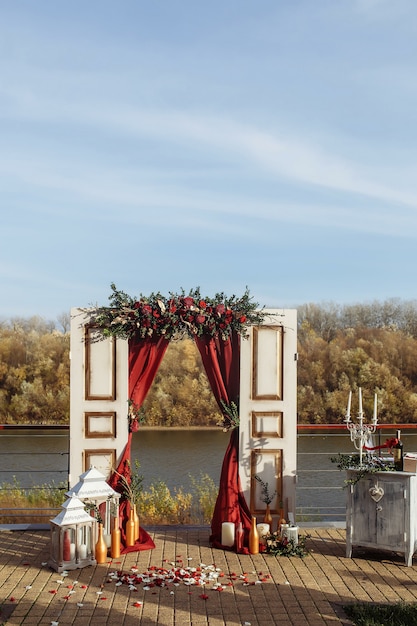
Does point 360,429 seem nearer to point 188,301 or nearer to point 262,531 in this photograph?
point 262,531

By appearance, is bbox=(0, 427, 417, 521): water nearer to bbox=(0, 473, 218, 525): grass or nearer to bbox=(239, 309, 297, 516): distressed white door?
bbox=(0, 473, 218, 525): grass

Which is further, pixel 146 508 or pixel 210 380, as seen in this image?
pixel 146 508

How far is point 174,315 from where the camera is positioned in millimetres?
5859

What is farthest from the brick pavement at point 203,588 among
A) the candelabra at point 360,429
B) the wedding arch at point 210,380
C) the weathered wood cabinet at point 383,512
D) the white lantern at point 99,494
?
the candelabra at point 360,429

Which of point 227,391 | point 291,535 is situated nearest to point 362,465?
point 291,535

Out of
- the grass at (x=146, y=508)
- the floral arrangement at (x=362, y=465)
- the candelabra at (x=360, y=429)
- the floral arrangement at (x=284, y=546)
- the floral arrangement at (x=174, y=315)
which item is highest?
the floral arrangement at (x=174, y=315)

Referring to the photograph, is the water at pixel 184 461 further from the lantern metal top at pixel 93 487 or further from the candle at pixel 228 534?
the lantern metal top at pixel 93 487

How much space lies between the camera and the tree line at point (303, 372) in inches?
644

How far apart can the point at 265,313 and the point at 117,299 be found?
128cm

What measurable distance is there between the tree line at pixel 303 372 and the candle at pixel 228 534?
10419 mm

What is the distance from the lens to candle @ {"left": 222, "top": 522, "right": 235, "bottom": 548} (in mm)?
5684

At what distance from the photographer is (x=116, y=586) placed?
4.84 m

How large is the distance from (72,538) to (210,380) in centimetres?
170

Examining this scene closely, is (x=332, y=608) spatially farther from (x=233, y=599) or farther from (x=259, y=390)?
(x=259, y=390)
